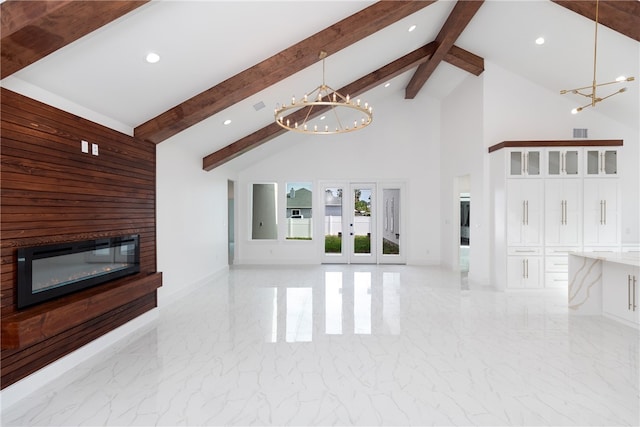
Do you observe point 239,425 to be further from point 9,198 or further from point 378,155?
point 378,155

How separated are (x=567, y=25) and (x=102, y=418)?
7052 millimetres

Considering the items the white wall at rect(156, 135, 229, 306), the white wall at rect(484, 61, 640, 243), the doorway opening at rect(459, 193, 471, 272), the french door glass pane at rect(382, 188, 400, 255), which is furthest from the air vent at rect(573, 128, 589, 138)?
the white wall at rect(156, 135, 229, 306)

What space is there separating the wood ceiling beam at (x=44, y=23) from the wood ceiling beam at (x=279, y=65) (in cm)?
189

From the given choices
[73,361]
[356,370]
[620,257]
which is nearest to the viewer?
[356,370]

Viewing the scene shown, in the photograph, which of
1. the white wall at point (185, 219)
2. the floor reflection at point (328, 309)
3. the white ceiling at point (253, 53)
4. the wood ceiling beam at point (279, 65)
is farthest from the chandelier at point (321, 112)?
the floor reflection at point (328, 309)

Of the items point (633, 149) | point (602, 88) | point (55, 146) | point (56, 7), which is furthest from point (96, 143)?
point (633, 149)

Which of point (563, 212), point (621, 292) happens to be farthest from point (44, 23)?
point (563, 212)

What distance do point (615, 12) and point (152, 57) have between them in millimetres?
5539

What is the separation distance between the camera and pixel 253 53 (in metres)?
4.30

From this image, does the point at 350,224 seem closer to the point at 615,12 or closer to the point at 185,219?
the point at 185,219

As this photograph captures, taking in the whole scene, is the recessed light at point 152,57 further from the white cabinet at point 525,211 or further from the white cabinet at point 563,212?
the white cabinet at point 563,212

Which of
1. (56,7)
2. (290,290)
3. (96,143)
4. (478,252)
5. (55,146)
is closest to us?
(56,7)

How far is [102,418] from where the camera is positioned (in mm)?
2584

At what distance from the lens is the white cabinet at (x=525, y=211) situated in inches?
251
